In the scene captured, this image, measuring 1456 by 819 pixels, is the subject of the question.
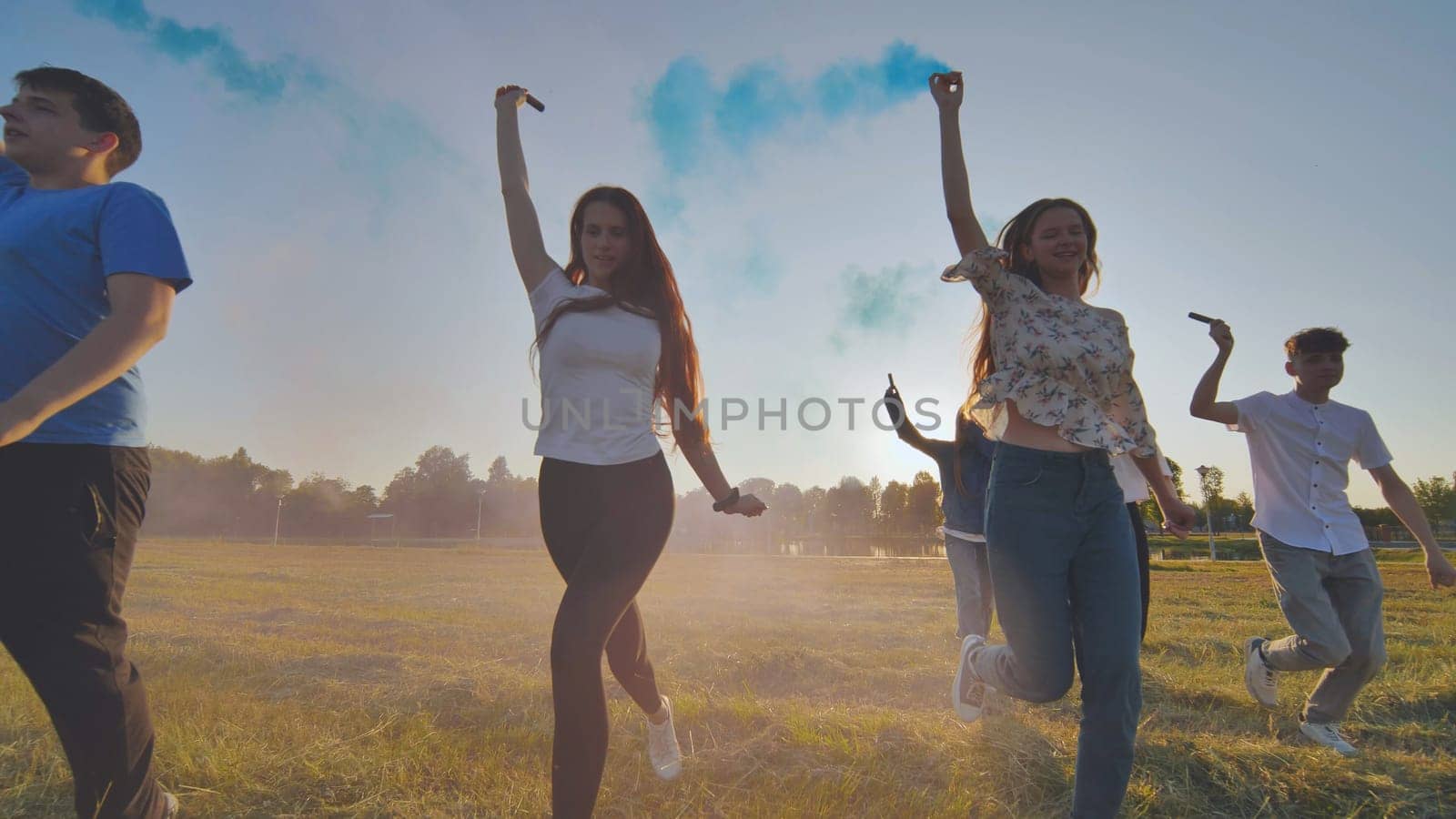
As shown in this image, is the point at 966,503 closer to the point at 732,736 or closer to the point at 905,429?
the point at 905,429

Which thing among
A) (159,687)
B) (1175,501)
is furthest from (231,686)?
(1175,501)

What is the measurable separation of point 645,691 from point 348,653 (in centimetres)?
426

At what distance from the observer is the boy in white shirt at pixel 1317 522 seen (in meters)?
4.23

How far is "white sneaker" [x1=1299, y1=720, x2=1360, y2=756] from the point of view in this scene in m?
3.88

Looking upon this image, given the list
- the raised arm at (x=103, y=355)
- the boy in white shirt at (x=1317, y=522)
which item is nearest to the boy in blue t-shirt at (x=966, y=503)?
the boy in white shirt at (x=1317, y=522)

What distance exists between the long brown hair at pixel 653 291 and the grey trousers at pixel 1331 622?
3.71 metres

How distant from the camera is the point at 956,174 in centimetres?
304

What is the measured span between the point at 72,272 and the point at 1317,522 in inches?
231

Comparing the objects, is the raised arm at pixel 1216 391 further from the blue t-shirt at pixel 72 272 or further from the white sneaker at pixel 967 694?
the blue t-shirt at pixel 72 272

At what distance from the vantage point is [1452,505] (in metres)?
62.4

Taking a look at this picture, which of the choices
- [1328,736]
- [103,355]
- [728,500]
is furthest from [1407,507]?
[103,355]

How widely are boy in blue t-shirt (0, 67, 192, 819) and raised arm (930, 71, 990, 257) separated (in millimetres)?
2694

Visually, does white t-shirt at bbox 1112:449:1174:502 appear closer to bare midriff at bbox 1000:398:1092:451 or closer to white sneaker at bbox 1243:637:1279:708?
bare midriff at bbox 1000:398:1092:451

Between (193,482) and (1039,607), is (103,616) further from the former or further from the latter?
(193,482)
